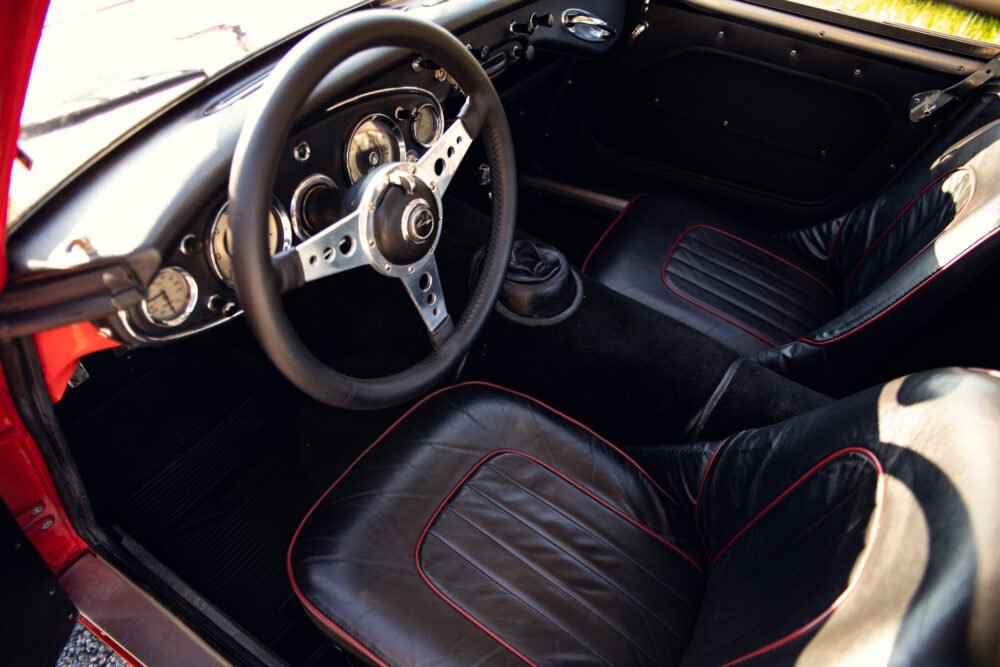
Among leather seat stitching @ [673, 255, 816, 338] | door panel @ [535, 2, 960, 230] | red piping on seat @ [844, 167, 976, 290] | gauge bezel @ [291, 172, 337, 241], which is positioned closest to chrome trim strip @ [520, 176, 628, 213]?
door panel @ [535, 2, 960, 230]

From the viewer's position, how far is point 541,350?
1529mm

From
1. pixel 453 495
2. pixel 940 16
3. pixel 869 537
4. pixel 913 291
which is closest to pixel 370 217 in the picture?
pixel 453 495

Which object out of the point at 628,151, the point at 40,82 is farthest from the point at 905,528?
the point at 628,151

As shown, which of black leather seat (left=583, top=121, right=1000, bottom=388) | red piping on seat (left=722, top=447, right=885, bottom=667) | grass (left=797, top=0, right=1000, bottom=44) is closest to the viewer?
red piping on seat (left=722, top=447, right=885, bottom=667)

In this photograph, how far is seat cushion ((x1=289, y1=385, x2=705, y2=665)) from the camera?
40.7 inches

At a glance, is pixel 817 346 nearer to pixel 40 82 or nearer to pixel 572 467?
pixel 572 467

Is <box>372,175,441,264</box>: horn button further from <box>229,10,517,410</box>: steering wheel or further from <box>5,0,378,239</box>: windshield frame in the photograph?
<box>5,0,378,239</box>: windshield frame

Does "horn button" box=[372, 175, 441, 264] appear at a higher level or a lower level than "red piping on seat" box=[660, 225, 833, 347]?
higher

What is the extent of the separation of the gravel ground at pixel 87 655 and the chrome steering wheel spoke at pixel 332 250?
41.9 inches

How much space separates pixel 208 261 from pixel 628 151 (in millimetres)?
1580

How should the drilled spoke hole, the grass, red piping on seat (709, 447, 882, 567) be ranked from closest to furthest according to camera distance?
red piping on seat (709, 447, 882, 567)
the drilled spoke hole
the grass

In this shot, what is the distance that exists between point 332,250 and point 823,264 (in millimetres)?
1468

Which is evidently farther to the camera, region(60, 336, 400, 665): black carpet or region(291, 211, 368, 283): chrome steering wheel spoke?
region(60, 336, 400, 665): black carpet

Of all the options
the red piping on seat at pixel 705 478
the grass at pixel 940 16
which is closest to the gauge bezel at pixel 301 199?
the red piping on seat at pixel 705 478
